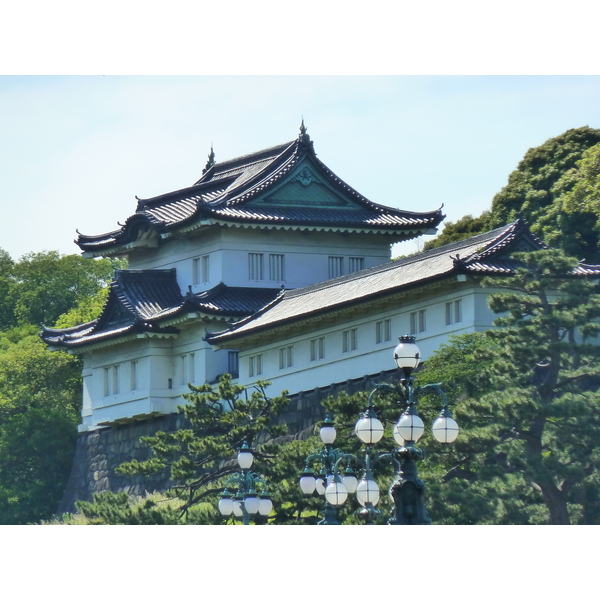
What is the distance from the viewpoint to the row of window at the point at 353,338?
1220 inches

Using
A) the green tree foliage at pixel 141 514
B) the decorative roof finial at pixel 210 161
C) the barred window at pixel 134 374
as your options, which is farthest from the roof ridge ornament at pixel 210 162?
the green tree foliage at pixel 141 514

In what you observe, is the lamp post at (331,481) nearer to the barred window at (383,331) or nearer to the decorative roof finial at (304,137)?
the barred window at (383,331)

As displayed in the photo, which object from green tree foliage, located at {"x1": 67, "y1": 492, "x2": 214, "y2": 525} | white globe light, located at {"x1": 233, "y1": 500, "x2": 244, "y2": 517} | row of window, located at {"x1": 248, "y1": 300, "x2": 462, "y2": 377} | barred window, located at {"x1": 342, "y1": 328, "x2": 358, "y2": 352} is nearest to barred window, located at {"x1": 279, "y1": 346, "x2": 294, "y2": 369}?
row of window, located at {"x1": 248, "y1": 300, "x2": 462, "y2": 377}

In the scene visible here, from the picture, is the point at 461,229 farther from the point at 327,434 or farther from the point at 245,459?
the point at 327,434

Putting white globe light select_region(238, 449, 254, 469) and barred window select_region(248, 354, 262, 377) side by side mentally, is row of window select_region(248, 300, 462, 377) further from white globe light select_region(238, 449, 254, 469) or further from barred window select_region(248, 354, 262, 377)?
white globe light select_region(238, 449, 254, 469)

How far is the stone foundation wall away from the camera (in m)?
35.2

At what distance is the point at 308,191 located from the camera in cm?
4200

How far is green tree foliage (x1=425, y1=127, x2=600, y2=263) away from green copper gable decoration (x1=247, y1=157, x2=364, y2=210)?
4.53 meters

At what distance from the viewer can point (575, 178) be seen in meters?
40.6

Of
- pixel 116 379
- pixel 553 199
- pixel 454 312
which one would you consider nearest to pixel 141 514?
pixel 454 312

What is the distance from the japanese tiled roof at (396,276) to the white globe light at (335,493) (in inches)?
408

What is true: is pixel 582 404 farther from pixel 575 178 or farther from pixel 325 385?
pixel 575 178

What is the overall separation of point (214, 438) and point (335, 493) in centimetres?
1385

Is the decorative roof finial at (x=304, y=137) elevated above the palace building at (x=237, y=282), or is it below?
above
